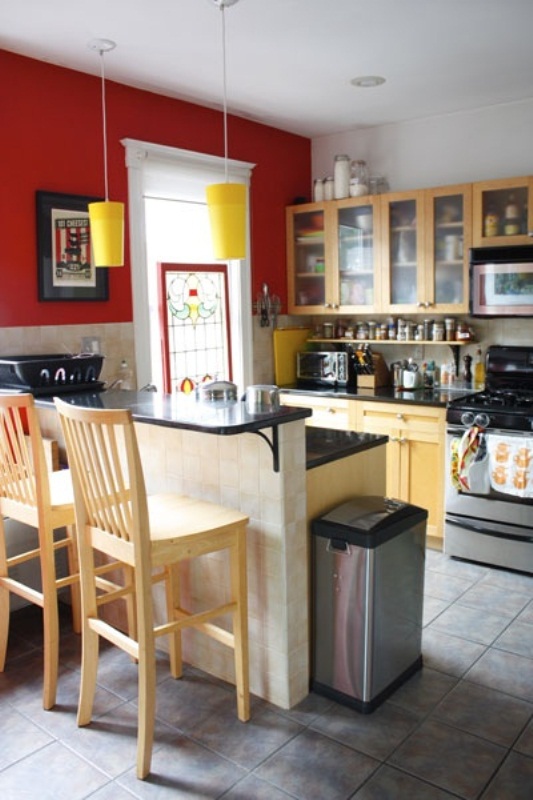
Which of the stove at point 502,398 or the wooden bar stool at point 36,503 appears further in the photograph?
the stove at point 502,398

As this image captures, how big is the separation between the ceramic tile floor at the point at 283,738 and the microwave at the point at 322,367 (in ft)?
6.88

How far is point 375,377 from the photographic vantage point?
14.7ft

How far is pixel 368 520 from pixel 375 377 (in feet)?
7.06

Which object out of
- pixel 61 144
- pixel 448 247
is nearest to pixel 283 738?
pixel 61 144

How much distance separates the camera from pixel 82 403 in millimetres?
2756

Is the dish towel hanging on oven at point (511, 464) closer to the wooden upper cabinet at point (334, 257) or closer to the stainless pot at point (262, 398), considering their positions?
the wooden upper cabinet at point (334, 257)

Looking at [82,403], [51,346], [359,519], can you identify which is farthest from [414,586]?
[51,346]

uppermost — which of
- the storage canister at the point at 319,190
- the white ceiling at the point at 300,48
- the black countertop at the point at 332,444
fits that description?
the white ceiling at the point at 300,48

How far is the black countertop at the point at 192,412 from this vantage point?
2145 mm

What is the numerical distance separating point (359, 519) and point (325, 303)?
8.24 feet

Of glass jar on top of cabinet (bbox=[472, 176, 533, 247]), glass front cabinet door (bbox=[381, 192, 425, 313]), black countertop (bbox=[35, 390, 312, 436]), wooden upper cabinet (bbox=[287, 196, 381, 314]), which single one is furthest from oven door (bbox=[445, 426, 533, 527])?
black countertop (bbox=[35, 390, 312, 436])

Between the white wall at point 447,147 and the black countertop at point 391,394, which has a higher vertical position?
the white wall at point 447,147

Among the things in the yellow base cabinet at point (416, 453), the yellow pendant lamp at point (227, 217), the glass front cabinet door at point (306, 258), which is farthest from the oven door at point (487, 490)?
the yellow pendant lamp at point (227, 217)

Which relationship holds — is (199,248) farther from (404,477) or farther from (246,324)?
(404,477)
